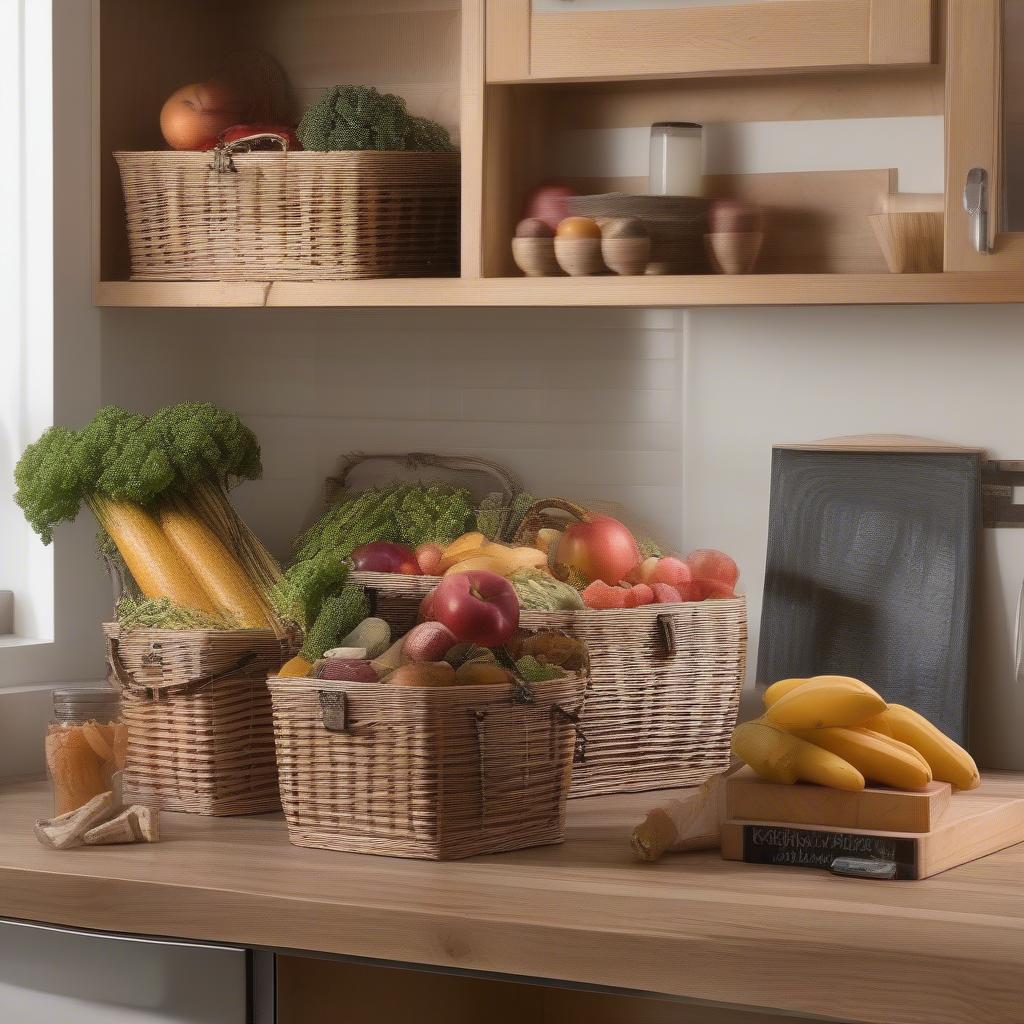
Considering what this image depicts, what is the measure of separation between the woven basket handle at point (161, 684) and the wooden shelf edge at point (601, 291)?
483 mm

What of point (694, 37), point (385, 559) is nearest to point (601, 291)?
point (694, 37)

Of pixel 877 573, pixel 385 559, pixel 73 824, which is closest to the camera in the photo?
pixel 73 824

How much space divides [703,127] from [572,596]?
60cm

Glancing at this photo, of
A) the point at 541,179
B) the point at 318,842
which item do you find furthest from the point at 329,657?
the point at 541,179

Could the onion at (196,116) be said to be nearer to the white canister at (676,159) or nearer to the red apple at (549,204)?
the red apple at (549,204)

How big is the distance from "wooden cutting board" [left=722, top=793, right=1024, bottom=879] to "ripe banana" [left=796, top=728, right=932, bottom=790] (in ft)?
0.17

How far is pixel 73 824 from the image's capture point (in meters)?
1.62

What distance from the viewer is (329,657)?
5.38ft

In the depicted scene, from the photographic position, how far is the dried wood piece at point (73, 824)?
5.30ft

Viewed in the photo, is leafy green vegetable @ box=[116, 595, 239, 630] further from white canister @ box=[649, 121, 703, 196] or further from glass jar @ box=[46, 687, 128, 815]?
white canister @ box=[649, 121, 703, 196]

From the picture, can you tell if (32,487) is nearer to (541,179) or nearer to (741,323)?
(541,179)

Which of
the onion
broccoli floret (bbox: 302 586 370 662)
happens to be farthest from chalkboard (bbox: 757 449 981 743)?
the onion

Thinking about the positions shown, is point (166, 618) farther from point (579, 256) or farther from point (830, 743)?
point (830, 743)

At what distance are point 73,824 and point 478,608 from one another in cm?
→ 47
